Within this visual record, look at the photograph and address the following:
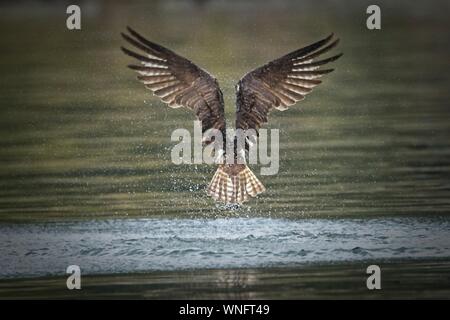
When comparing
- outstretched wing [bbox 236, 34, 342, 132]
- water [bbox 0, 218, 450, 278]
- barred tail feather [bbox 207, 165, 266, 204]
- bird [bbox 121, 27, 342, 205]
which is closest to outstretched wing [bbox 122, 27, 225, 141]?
bird [bbox 121, 27, 342, 205]

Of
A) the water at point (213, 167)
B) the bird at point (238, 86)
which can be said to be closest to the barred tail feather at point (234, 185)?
the bird at point (238, 86)

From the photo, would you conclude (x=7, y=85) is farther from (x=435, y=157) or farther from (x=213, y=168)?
(x=435, y=157)

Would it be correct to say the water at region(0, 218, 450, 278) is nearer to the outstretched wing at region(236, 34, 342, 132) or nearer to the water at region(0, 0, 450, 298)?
the water at region(0, 0, 450, 298)

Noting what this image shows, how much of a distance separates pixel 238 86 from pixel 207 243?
3.57 feet

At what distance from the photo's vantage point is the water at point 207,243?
325 inches

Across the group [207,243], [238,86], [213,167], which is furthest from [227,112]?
[207,243]

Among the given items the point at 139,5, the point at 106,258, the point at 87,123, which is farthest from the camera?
the point at 139,5

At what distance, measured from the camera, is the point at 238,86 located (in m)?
8.77

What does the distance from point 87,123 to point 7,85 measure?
6.20 feet

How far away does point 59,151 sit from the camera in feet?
36.2

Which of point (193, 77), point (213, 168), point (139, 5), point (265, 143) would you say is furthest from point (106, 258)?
point (139, 5)

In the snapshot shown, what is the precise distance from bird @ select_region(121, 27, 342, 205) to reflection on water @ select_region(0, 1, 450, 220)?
720 mm

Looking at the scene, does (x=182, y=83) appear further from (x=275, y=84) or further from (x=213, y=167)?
(x=213, y=167)
